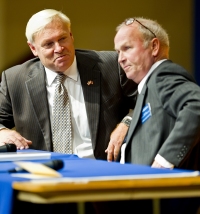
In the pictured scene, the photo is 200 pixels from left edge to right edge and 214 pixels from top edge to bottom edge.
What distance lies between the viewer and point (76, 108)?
3.96m

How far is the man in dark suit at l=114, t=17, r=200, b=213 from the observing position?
2713 mm

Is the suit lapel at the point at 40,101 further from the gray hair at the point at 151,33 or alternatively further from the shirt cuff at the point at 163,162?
the shirt cuff at the point at 163,162

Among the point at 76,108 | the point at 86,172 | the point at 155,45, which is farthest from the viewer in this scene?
the point at 76,108

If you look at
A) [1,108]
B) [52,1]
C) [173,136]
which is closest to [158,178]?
[173,136]

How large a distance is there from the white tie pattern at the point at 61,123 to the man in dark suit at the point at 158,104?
30.9 inches

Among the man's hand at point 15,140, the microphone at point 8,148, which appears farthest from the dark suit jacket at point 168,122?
the man's hand at point 15,140

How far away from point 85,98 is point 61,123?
209 millimetres

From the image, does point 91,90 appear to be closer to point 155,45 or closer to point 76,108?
point 76,108

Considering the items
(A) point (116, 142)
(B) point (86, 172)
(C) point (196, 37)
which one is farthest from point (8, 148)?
(C) point (196, 37)

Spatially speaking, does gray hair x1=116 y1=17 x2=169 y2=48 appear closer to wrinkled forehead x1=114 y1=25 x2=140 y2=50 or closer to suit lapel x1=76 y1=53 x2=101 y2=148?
wrinkled forehead x1=114 y1=25 x2=140 y2=50

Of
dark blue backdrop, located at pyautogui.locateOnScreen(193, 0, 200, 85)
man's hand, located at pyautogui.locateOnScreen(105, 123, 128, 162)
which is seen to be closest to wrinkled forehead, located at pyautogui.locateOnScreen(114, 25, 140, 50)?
man's hand, located at pyautogui.locateOnScreen(105, 123, 128, 162)

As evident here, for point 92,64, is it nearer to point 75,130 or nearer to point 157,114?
point 75,130

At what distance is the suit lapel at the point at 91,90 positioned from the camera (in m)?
3.89

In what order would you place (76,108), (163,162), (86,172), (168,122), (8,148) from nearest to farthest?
(86,172), (163,162), (168,122), (8,148), (76,108)
